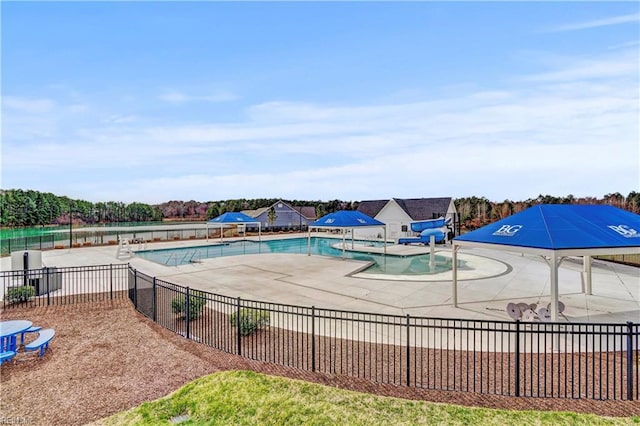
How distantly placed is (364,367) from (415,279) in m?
9.96

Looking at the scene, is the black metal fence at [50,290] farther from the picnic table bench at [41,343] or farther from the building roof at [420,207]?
the building roof at [420,207]

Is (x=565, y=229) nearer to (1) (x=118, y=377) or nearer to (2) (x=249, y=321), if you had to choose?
(2) (x=249, y=321)

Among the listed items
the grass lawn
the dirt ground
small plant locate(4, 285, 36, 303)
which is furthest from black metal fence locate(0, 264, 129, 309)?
the grass lawn

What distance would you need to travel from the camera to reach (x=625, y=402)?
18.2ft

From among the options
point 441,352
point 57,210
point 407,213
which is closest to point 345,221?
point 407,213

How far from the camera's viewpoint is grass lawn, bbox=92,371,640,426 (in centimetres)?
510

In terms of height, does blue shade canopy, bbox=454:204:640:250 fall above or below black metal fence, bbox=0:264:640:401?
above

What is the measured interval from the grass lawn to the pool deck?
5.15 m

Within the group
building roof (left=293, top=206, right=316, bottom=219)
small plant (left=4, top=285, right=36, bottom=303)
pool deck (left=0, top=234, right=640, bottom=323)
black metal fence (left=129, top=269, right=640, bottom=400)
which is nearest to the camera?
black metal fence (left=129, top=269, right=640, bottom=400)

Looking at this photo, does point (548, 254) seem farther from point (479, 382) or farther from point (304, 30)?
point (304, 30)

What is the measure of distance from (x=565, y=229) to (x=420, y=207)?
104 feet

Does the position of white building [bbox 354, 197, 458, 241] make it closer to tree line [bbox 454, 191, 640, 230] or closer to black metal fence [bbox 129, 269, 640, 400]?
tree line [bbox 454, 191, 640, 230]

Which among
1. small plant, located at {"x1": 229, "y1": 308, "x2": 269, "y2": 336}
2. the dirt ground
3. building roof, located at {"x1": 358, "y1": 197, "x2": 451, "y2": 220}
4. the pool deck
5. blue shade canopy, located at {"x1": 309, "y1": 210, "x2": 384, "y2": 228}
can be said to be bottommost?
the pool deck

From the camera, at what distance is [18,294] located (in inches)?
466
